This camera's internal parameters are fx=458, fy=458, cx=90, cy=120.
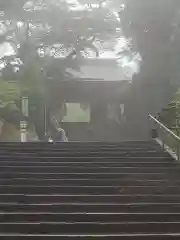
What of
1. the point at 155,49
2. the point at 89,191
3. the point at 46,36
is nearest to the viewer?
the point at 89,191

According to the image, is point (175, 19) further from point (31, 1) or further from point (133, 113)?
point (31, 1)

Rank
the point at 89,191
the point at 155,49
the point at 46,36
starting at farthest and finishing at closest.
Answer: the point at 46,36
the point at 155,49
the point at 89,191

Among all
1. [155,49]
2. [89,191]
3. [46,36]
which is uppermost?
[46,36]

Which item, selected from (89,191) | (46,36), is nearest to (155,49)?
(46,36)

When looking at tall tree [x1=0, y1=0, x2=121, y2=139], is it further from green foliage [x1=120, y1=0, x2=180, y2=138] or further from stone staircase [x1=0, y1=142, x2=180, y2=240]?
stone staircase [x1=0, y1=142, x2=180, y2=240]

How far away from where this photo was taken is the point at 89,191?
20.4 feet

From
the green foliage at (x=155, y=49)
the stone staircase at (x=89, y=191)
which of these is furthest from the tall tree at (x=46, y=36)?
the stone staircase at (x=89, y=191)

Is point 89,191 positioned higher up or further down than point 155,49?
further down

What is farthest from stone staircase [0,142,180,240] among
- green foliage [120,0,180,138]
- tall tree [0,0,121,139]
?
tall tree [0,0,121,139]

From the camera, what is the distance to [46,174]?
6816 mm

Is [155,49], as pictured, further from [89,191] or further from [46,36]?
[89,191]
